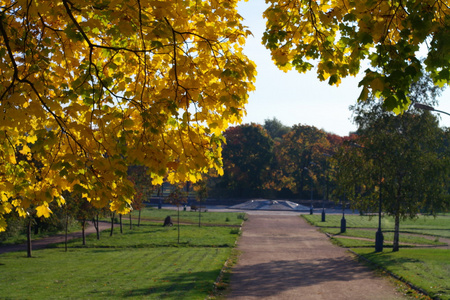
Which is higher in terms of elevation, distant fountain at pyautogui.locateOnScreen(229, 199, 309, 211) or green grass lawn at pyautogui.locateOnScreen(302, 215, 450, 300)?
green grass lawn at pyautogui.locateOnScreen(302, 215, 450, 300)

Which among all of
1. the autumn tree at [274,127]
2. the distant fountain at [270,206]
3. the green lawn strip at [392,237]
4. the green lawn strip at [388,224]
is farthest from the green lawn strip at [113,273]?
the autumn tree at [274,127]

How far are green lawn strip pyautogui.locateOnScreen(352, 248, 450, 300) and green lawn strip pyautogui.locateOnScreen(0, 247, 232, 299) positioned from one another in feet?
22.9

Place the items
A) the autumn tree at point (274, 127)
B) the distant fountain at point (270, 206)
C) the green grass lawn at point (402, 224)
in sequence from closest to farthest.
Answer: the green grass lawn at point (402, 224)
the distant fountain at point (270, 206)
the autumn tree at point (274, 127)

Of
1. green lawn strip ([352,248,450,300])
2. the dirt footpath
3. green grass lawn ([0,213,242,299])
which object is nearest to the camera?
green grass lawn ([0,213,242,299])

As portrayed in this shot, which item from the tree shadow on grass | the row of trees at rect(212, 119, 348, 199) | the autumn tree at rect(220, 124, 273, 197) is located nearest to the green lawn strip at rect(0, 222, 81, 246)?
the tree shadow on grass

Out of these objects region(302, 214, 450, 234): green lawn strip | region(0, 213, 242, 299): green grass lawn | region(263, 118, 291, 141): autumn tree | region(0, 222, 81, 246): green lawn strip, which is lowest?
region(302, 214, 450, 234): green lawn strip

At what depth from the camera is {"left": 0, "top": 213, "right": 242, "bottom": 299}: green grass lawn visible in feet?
49.1

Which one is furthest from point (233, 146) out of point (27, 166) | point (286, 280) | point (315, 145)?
point (27, 166)

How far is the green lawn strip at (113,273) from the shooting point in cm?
1480

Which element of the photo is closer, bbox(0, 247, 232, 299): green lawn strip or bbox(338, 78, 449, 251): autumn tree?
bbox(0, 247, 232, 299): green lawn strip

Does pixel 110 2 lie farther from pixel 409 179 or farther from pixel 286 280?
pixel 409 179

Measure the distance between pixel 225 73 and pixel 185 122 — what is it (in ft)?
3.40

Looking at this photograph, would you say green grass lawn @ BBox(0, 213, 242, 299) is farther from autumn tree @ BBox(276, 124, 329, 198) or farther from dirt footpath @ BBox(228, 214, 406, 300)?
autumn tree @ BBox(276, 124, 329, 198)

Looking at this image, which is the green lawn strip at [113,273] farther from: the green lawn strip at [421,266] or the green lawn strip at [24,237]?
the green lawn strip at [421,266]
